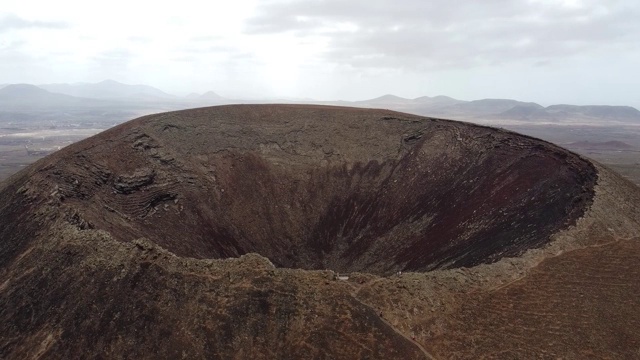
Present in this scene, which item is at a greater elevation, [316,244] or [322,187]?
[322,187]

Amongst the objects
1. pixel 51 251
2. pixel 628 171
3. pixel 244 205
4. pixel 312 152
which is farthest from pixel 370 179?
pixel 628 171

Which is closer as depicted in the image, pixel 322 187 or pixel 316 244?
pixel 316 244

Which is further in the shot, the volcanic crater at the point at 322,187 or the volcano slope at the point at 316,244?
the volcanic crater at the point at 322,187

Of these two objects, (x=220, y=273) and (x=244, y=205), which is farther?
(x=244, y=205)

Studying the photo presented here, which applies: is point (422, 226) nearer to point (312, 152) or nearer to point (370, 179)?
point (370, 179)
